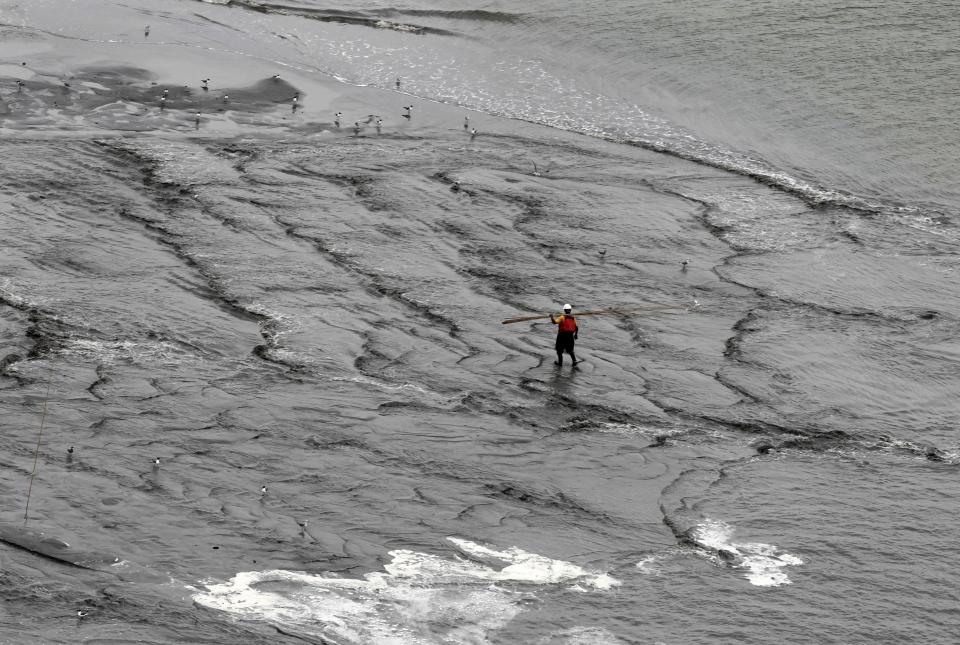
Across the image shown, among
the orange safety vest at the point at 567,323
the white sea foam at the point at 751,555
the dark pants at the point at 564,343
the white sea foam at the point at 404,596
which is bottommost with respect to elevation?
the white sea foam at the point at 404,596

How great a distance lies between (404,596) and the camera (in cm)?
1402

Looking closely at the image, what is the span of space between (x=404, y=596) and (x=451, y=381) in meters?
5.57

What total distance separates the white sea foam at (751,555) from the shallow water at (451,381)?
0.16ft

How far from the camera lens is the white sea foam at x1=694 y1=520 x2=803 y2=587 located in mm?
14914

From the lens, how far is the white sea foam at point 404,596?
44.0 feet

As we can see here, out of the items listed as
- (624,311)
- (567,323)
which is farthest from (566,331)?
(624,311)

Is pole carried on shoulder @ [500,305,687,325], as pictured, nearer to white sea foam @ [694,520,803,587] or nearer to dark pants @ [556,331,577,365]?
dark pants @ [556,331,577,365]

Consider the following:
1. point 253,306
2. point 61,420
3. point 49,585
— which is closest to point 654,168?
point 253,306

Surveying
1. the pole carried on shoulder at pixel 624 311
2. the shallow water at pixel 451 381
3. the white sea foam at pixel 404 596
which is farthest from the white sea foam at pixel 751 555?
the pole carried on shoulder at pixel 624 311

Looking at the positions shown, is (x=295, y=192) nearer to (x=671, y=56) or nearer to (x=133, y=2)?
(x=671, y=56)

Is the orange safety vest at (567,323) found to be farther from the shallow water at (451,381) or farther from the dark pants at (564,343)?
the shallow water at (451,381)

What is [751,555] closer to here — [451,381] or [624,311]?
[451,381]

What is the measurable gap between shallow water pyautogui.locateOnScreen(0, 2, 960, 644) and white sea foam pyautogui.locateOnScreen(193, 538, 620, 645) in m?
0.04

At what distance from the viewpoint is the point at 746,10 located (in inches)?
1481
